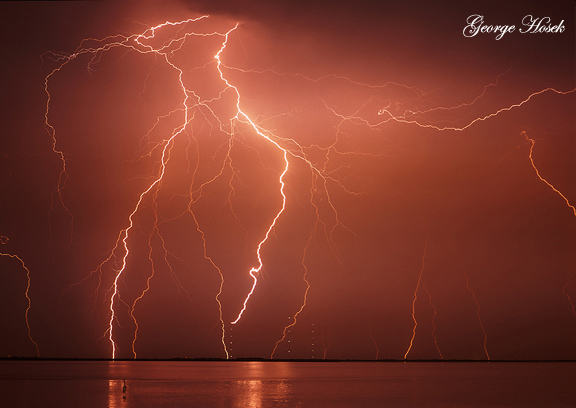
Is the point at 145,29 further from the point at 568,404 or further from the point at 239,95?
the point at 568,404

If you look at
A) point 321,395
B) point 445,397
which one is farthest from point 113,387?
point 445,397

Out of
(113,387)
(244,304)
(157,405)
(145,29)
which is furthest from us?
(244,304)

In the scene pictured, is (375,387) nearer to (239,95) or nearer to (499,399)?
(499,399)

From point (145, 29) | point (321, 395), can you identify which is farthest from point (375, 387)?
point (145, 29)

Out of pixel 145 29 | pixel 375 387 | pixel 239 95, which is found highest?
pixel 145 29

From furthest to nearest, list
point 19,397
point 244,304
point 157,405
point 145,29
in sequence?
point 244,304
point 145,29
point 19,397
point 157,405

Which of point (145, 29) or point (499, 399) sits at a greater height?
point (145, 29)

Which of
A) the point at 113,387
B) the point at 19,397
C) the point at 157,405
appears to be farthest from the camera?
the point at 113,387

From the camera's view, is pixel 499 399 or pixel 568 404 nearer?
pixel 568 404

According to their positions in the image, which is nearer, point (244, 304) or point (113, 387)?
point (113, 387)
